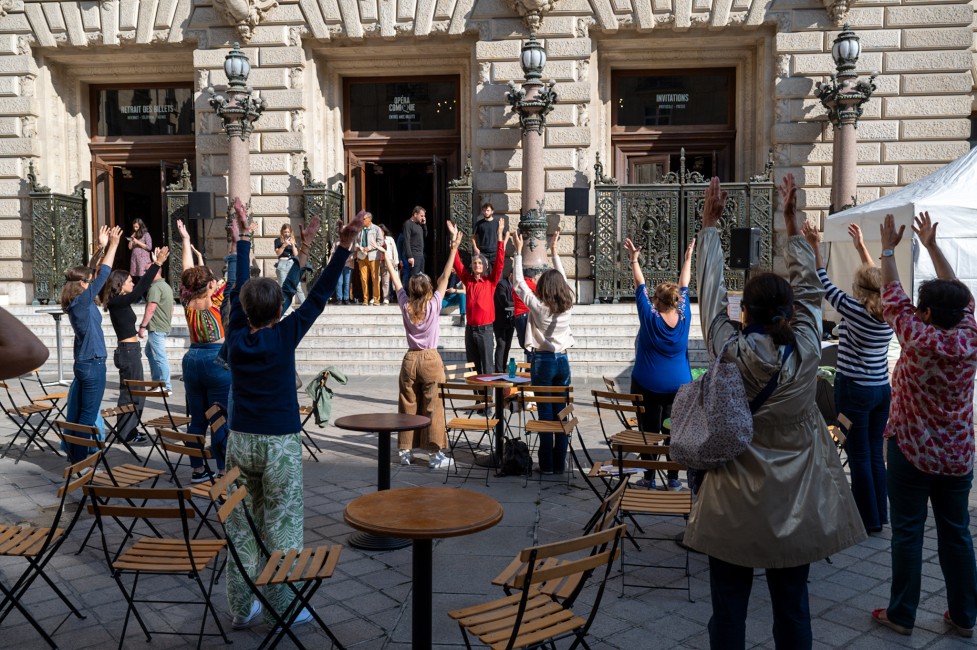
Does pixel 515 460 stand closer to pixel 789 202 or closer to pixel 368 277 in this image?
pixel 789 202

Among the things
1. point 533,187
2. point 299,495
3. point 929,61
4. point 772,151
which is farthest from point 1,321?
point 929,61

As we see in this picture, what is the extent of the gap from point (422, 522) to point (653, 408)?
12.4ft

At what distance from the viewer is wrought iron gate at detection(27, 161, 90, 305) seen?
1823 cm

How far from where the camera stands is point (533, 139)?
16422mm

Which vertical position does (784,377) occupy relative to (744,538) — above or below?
above

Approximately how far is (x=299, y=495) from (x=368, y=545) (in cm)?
130

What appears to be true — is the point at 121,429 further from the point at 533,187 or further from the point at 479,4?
the point at 479,4

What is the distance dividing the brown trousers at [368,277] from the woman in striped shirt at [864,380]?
11.7m

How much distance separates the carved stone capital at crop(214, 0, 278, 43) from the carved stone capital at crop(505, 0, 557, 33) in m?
5.03

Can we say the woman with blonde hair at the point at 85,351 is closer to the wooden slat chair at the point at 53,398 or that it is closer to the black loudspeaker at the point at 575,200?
the wooden slat chair at the point at 53,398

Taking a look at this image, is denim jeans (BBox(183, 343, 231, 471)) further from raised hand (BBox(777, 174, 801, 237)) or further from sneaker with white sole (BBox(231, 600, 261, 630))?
raised hand (BBox(777, 174, 801, 237))

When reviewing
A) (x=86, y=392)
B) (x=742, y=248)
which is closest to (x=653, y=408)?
(x=742, y=248)

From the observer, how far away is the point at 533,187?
16.6 meters

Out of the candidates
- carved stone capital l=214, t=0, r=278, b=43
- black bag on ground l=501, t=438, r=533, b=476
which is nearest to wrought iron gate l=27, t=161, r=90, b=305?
carved stone capital l=214, t=0, r=278, b=43
